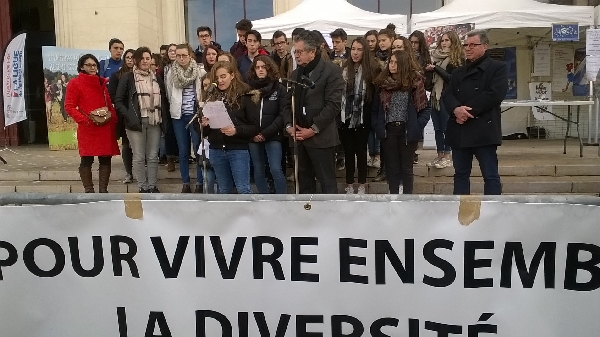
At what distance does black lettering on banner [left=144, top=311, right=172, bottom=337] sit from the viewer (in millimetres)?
2340

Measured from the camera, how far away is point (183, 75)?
269 inches

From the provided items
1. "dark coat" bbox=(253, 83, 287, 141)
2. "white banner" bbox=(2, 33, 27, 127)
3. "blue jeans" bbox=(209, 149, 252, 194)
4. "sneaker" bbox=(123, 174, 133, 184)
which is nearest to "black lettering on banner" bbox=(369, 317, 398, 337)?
"blue jeans" bbox=(209, 149, 252, 194)

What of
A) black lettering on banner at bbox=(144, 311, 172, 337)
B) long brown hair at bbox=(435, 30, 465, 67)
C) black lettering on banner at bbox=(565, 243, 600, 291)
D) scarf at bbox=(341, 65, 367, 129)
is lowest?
black lettering on banner at bbox=(144, 311, 172, 337)

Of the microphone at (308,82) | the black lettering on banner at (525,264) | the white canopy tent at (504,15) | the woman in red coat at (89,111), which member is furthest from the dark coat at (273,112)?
the white canopy tent at (504,15)

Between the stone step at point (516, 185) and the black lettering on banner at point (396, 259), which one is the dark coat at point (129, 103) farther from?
the black lettering on banner at point (396, 259)

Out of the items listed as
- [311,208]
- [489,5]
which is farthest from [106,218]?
[489,5]

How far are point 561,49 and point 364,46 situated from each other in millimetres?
8352

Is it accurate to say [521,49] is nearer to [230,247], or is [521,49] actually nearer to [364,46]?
[364,46]

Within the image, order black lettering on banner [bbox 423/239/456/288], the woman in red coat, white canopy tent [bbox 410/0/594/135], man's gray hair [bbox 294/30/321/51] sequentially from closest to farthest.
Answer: black lettering on banner [bbox 423/239/456/288] → man's gray hair [bbox 294/30/321/51] → the woman in red coat → white canopy tent [bbox 410/0/594/135]

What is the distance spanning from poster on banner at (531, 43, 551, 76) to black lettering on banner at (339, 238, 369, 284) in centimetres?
1195

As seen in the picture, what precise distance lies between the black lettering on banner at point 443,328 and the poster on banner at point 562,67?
11.9 m

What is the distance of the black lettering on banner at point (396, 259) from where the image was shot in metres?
2.19

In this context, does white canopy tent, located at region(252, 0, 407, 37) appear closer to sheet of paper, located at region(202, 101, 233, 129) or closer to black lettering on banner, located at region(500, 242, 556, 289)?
sheet of paper, located at region(202, 101, 233, 129)

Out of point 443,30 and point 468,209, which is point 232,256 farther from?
point 443,30
